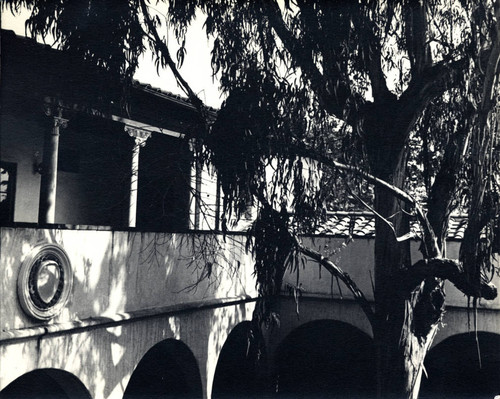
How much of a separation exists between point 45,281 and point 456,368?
813 cm

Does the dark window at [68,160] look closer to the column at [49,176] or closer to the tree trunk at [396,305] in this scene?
the column at [49,176]

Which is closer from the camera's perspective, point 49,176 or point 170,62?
point 170,62

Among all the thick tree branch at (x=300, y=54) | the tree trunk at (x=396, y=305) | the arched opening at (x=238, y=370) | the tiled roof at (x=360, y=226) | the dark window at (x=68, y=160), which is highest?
the thick tree branch at (x=300, y=54)

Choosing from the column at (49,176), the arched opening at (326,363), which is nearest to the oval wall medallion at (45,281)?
the column at (49,176)

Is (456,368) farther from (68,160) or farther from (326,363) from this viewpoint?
(68,160)

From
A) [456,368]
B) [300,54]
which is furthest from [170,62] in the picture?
[456,368]

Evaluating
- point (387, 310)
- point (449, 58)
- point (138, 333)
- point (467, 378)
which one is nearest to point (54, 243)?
point (138, 333)

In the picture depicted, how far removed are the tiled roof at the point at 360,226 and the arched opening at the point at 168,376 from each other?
3.61 meters

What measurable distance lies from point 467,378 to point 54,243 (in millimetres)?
8331

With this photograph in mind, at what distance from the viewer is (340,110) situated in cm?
746

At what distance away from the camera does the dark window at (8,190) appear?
33.3 ft

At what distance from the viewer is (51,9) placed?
7.19 m

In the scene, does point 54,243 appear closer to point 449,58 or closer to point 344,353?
point 449,58

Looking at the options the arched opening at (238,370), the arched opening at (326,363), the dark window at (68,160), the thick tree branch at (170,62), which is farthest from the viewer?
the arched opening at (326,363)
